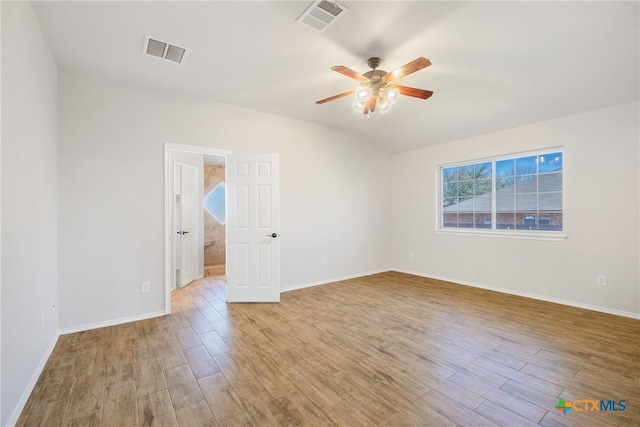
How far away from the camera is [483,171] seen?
477 centimetres

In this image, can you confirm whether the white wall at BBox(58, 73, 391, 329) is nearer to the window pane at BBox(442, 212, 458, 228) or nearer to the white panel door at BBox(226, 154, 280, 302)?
the white panel door at BBox(226, 154, 280, 302)

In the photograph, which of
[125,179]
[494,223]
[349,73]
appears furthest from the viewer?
[494,223]

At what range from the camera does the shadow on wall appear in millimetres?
6953

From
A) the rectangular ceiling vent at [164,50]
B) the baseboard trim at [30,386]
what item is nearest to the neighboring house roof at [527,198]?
the rectangular ceiling vent at [164,50]

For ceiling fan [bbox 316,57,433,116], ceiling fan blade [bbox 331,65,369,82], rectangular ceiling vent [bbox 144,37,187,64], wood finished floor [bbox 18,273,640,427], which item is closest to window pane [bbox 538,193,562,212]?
wood finished floor [bbox 18,273,640,427]

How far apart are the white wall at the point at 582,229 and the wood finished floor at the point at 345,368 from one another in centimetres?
37

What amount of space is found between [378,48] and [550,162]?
320 centimetres

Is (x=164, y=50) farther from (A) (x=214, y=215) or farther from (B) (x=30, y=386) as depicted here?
(A) (x=214, y=215)

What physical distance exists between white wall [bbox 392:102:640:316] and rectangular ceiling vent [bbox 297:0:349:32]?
3.48m

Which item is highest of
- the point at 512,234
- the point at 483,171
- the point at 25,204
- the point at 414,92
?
the point at 414,92

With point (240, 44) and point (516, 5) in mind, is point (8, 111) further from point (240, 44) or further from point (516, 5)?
point (516, 5)

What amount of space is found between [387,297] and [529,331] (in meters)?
1.72

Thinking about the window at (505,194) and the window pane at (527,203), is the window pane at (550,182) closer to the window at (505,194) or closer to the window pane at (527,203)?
the window at (505,194)

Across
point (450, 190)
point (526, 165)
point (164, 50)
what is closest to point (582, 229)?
point (526, 165)
